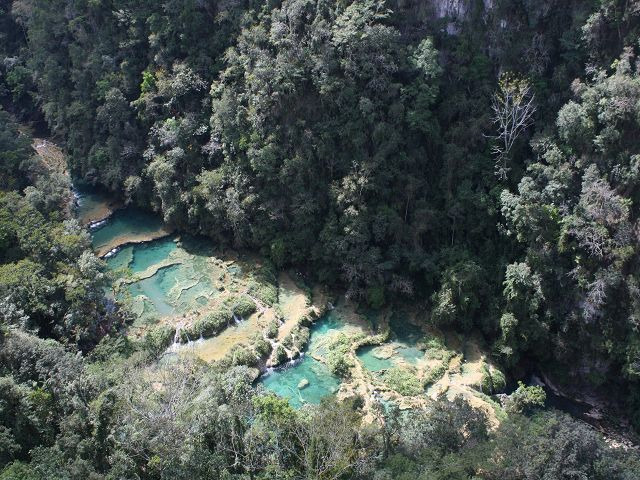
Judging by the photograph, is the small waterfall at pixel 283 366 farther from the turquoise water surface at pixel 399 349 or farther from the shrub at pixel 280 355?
the turquoise water surface at pixel 399 349

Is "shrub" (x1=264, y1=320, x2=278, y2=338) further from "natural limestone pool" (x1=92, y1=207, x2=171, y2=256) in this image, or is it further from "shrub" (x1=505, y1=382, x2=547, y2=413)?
"natural limestone pool" (x1=92, y1=207, x2=171, y2=256)

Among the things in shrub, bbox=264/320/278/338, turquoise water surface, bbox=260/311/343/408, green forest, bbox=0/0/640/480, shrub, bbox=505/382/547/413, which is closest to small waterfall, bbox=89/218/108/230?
green forest, bbox=0/0/640/480

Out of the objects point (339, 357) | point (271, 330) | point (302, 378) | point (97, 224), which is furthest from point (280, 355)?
point (97, 224)

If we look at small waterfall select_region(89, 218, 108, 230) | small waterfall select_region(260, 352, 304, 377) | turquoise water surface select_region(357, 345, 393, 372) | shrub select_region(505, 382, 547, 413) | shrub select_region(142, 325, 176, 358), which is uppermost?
shrub select_region(505, 382, 547, 413)

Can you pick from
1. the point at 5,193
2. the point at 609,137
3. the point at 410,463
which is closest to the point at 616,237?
the point at 609,137

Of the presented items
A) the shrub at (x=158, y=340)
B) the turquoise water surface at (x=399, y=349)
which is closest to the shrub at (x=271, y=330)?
the turquoise water surface at (x=399, y=349)

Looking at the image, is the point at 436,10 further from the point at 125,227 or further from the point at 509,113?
the point at 125,227
